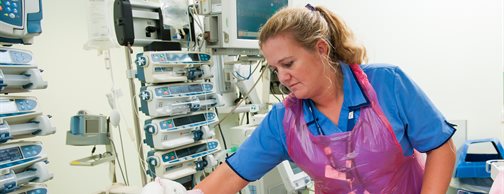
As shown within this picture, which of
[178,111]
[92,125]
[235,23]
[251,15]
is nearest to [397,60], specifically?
[251,15]

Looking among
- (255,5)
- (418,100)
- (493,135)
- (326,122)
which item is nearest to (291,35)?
(326,122)

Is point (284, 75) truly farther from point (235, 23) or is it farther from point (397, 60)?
point (397, 60)

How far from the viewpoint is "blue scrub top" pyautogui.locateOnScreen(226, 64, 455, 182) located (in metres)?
1.12

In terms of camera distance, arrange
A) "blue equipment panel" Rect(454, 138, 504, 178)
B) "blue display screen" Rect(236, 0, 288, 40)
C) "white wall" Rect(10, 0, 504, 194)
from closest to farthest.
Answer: "blue display screen" Rect(236, 0, 288, 40), "blue equipment panel" Rect(454, 138, 504, 178), "white wall" Rect(10, 0, 504, 194)

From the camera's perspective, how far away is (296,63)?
1.11 m

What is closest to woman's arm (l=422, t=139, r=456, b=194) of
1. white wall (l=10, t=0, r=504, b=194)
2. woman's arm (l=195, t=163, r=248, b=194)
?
woman's arm (l=195, t=163, r=248, b=194)

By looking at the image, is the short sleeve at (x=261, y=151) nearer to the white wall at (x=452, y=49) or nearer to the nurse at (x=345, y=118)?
the nurse at (x=345, y=118)

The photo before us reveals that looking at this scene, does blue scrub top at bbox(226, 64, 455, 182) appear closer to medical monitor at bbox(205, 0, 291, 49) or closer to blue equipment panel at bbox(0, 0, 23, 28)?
medical monitor at bbox(205, 0, 291, 49)

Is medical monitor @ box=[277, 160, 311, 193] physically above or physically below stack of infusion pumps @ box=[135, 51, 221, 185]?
below

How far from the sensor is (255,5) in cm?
→ 228

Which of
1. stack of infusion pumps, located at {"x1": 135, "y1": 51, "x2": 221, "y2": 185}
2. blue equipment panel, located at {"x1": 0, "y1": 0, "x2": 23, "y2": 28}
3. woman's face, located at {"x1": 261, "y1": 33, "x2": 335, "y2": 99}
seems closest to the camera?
woman's face, located at {"x1": 261, "y1": 33, "x2": 335, "y2": 99}

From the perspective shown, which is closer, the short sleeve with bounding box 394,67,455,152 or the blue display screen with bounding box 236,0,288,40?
the short sleeve with bounding box 394,67,455,152

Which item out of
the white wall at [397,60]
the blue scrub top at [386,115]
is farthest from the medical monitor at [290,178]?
the white wall at [397,60]

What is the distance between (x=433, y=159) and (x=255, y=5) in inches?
57.6
